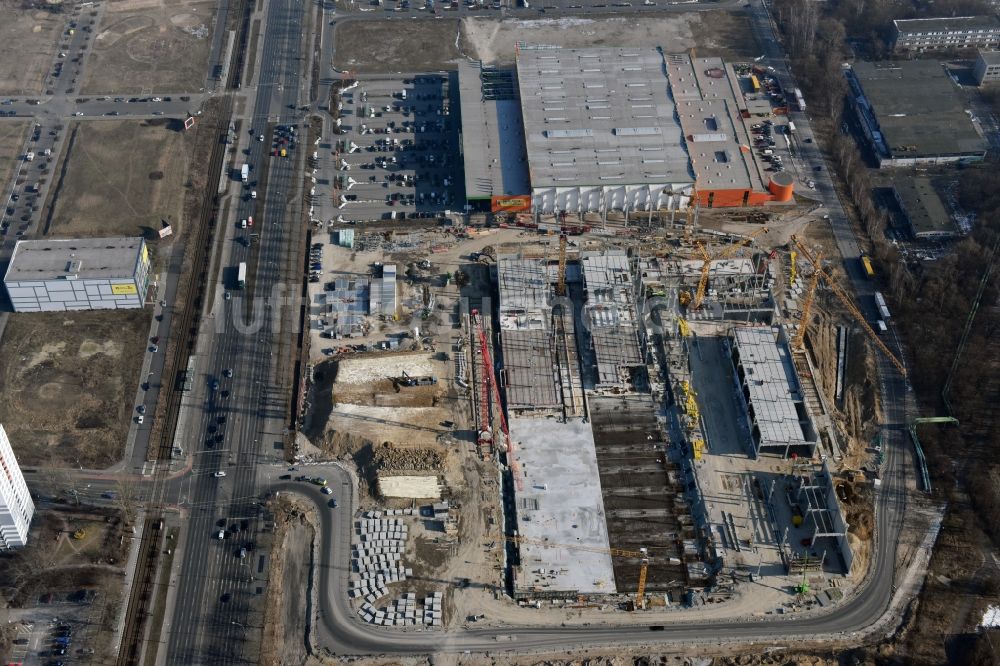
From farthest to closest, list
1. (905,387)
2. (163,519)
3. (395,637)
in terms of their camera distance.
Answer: (905,387)
(163,519)
(395,637)

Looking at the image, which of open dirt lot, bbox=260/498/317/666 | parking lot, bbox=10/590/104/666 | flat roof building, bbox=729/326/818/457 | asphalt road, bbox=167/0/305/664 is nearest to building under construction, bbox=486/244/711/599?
flat roof building, bbox=729/326/818/457

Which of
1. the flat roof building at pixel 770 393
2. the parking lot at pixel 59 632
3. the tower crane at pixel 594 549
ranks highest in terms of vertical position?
the flat roof building at pixel 770 393

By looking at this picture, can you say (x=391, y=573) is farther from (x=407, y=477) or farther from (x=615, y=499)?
(x=615, y=499)

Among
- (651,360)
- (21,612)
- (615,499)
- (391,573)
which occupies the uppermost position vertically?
(651,360)

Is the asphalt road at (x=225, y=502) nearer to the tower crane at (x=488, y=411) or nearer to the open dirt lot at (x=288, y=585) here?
the open dirt lot at (x=288, y=585)

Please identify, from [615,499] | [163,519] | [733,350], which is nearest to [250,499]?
[163,519]

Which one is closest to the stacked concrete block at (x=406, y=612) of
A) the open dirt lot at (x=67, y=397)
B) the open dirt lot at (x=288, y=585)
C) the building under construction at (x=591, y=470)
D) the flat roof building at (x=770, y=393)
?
the open dirt lot at (x=288, y=585)
